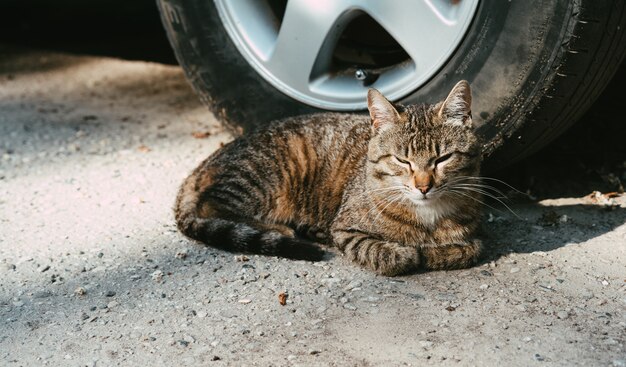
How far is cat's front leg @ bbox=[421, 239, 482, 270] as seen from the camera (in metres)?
3.12

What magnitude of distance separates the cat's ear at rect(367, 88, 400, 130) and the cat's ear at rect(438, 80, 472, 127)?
0.20 m

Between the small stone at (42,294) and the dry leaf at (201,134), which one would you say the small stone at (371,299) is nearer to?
the small stone at (42,294)

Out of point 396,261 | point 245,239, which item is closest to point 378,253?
point 396,261

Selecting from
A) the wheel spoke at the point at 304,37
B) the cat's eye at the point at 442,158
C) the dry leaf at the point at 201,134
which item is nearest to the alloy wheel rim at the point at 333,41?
the wheel spoke at the point at 304,37

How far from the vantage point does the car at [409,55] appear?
3.11 metres

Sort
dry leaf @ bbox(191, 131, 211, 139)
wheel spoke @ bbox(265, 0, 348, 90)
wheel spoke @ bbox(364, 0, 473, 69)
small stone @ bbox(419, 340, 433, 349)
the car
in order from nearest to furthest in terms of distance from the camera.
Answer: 1. small stone @ bbox(419, 340, 433, 349)
2. the car
3. wheel spoke @ bbox(364, 0, 473, 69)
4. wheel spoke @ bbox(265, 0, 348, 90)
5. dry leaf @ bbox(191, 131, 211, 139)

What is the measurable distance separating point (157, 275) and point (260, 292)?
456mm

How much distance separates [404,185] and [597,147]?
5.04 feet

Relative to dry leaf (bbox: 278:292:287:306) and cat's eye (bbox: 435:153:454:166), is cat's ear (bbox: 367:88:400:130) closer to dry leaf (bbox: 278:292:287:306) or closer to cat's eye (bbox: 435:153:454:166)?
cat's eye (bbox: 435:153:454:166)

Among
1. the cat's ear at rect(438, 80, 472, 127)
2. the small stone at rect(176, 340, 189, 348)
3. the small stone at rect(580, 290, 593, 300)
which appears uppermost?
the cat's ear at rect(438, 80, 472, 127)

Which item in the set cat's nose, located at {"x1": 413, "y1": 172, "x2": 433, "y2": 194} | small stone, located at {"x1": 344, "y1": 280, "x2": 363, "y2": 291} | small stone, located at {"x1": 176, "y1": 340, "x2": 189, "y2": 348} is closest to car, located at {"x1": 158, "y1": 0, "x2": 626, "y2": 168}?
cat's nose, located at {"x1": 413, "y1": 172, "x2": 433, "y2": 194}

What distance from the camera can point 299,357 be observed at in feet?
8.26

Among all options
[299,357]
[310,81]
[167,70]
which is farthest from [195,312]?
[167,70]

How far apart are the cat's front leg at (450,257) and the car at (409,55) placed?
1.73 feet
